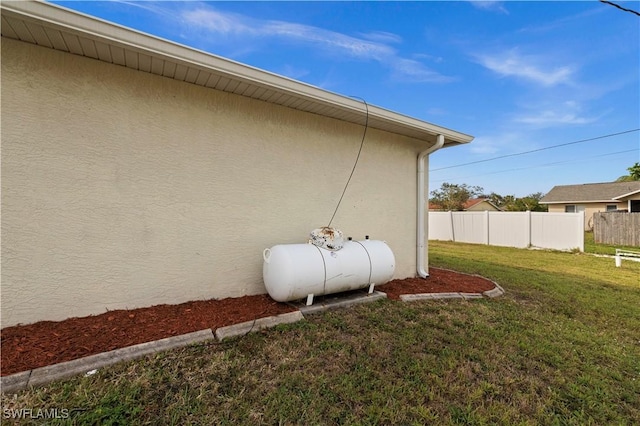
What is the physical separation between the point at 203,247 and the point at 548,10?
854cm

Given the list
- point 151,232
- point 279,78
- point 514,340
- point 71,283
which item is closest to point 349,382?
point 514,340

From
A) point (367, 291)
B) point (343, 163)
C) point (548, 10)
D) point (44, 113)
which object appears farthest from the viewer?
point (548, 10)

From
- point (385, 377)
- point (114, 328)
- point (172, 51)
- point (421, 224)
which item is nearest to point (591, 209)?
point (421, 224)

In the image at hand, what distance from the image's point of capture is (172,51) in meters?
2.96

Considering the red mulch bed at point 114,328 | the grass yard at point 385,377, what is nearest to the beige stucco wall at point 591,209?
the grass yard at point 385,377

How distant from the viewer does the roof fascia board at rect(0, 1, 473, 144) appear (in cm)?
241

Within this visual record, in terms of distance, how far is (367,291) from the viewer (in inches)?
182

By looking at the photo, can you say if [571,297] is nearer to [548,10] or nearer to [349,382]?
[349,382]

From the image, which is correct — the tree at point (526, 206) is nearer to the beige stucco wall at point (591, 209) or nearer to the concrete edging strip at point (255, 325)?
the beige stucco wall at point (591, 209)

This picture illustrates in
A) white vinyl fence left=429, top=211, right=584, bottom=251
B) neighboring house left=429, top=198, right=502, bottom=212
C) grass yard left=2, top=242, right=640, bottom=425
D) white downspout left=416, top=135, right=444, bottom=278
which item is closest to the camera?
grass yard left=2, top=242, right=640, bottom=425

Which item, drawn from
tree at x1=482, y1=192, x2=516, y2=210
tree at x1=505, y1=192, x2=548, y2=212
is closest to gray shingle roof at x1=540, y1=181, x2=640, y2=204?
tree at x1=505, y1=192, x2=548, y2=212

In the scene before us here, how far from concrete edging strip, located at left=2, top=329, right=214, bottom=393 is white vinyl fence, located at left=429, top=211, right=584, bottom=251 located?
15.0 meters

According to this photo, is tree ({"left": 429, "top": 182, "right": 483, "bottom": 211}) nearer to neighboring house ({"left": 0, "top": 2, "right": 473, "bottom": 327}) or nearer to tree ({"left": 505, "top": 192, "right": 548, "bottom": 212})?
tree ({"left": 505, "top": 192, "right": 548, "bottom": 212})

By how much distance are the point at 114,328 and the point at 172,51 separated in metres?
2.92
